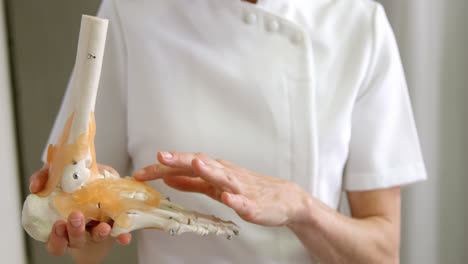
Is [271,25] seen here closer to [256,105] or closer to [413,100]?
[256,105]

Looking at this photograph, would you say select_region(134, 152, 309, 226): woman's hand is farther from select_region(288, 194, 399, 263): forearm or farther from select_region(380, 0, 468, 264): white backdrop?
select_region(380, 0, 468, 264): white backdrop

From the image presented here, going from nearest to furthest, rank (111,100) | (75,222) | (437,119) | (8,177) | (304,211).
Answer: (75,222) < (304,211) < (111,100) < (8,177) < (437,119)

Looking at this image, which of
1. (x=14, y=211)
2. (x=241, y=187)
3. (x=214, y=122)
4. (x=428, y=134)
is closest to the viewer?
(x=241, y=187)

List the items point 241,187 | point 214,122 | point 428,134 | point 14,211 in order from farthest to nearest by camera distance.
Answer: point 428,134
point 14,211
point 214,122
point 241,187

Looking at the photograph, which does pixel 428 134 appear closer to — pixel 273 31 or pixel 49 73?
pixel 273 31

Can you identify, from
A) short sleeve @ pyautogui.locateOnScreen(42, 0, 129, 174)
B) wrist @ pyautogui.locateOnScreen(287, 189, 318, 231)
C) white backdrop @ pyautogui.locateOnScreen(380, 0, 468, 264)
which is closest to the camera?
wrist @ pyautogui.locateOnScreen(287, 189, 318, 231)

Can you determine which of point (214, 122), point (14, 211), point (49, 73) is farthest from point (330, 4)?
point (14, 211)

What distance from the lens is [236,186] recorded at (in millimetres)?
507

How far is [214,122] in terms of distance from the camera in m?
0.66

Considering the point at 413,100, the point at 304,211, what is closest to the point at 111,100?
the point at 304,211

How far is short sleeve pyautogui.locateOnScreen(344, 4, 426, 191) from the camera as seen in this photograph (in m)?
0.70

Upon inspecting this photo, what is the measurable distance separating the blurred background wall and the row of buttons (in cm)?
42

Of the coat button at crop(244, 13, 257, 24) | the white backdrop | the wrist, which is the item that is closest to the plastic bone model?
the wrist

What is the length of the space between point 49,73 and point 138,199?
0.50 metres
